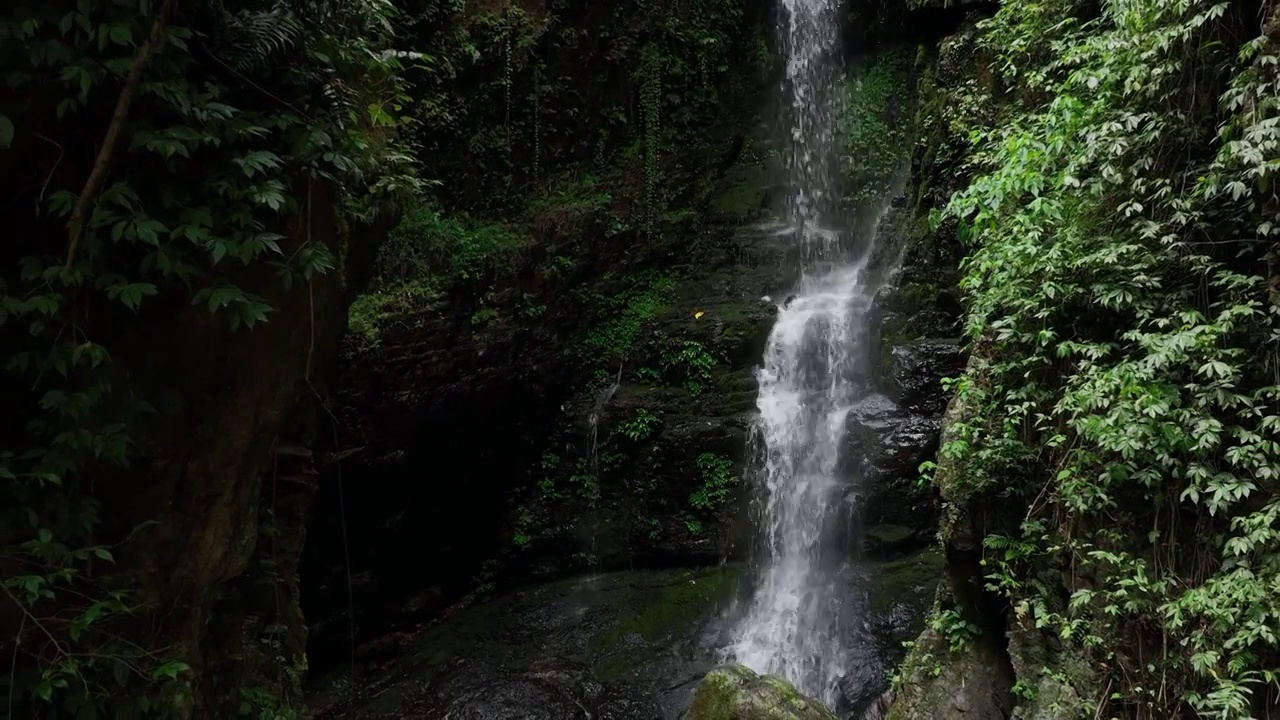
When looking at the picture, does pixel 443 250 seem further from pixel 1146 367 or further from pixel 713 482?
pixel 1146 367

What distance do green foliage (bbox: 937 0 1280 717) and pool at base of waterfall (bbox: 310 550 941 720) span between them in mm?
3822

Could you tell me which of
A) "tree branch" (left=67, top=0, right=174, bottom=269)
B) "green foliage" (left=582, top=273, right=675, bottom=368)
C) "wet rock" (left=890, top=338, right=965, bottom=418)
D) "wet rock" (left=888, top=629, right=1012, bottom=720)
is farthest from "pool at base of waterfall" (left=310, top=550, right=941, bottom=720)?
"tree branch" (left=67, top=0, right=174, bottom=269)

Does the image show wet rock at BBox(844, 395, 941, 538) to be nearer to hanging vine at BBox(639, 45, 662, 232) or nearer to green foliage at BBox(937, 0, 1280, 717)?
green foliage at BBox(937, 0, 1280, 717)

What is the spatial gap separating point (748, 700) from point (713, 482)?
4.69m

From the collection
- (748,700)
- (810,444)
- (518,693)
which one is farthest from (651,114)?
(748,700)

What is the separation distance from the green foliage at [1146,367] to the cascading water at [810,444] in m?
3.92

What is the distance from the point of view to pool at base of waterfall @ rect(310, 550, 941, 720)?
7.87 m

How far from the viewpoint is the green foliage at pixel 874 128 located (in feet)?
42.8

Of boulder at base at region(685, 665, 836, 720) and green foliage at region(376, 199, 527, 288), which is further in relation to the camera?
green foliage at region(376, 199, 527, 288)

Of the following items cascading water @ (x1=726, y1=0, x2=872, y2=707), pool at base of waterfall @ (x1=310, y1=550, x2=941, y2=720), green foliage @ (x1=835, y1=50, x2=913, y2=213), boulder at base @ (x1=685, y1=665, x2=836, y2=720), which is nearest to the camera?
boulder at base @ (x1=685, y1=665, x2=836, y2=720)

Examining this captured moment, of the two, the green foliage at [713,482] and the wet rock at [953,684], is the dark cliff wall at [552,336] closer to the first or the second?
the green foliage at [713,482]

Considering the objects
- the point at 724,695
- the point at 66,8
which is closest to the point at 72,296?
the point at 66,8

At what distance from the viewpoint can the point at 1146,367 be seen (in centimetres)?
396

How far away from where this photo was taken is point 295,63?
3.85 m
